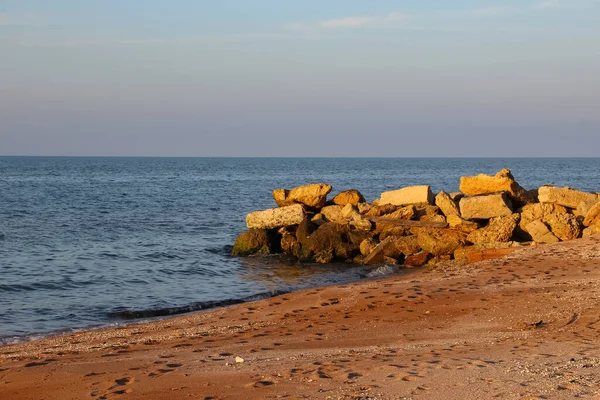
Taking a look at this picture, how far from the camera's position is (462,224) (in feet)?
66.4

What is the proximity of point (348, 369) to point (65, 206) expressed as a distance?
37563 millimetres

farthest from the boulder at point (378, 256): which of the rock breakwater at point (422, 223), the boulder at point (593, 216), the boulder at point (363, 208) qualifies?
the boulder at point (593, 216)

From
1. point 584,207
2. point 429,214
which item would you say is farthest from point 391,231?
point 584,207

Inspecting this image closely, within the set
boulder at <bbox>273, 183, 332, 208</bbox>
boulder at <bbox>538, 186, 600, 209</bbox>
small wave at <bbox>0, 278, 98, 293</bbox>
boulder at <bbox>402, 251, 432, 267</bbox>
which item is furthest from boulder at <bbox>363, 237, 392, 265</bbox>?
small wave at <bbox>0, 278, 98, 293</bbox>

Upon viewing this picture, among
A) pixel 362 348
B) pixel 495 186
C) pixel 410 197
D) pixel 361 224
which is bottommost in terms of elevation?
pixel 362 348

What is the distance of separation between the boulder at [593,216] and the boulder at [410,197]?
4818 millimetres

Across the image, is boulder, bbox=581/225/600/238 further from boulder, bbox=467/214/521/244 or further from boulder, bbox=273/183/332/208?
boulder, bbox=273/183/332/208

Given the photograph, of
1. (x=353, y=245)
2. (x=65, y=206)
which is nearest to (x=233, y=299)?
(x=353, y=245)

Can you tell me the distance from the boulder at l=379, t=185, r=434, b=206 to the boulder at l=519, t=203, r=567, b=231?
328cm

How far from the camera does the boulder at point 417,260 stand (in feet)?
65.8

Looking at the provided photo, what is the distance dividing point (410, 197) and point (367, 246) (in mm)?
2507

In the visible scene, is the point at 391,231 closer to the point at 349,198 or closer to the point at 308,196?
the point at 349,198

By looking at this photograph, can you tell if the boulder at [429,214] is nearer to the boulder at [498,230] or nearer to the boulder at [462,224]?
the boulder at [462,224]

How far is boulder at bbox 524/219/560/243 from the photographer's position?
19062mm
